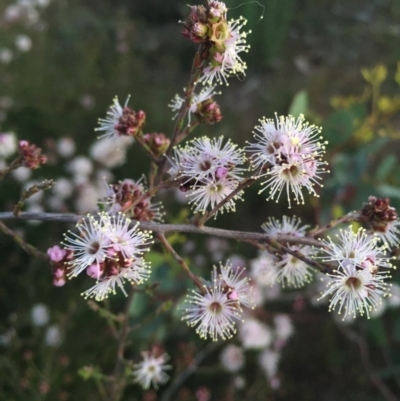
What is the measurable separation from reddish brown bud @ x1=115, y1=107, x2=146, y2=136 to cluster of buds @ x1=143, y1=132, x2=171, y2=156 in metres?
0.05

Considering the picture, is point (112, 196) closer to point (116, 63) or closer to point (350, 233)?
point (350, 233)

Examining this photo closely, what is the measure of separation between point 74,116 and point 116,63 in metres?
0.56

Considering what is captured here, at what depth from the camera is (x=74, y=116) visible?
8.32 feet

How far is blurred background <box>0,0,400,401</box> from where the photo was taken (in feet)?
6.40

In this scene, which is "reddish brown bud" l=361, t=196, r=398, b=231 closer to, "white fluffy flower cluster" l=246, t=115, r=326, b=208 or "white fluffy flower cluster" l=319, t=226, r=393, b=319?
"white fluffy flower cluster" l=319, t=226, r=393, b=319

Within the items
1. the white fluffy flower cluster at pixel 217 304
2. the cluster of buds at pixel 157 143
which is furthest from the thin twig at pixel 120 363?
the cluster of buds at pixel 157 143

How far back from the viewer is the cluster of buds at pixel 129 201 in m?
0.97

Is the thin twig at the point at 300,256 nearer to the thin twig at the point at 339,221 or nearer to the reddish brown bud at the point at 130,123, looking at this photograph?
the thin twig at the point at 339,221

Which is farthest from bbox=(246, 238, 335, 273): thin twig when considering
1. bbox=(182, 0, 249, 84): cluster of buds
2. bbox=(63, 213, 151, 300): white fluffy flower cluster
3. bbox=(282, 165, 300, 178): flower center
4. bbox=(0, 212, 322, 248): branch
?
bbox=(182, 0, 249, 84): cluster of buds

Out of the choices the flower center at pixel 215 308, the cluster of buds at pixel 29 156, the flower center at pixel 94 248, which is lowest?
the flower center at pixel 215 308

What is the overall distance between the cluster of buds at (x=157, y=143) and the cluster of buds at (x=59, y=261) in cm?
29

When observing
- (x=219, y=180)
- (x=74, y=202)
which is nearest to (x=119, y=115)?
(x=219, y=180)

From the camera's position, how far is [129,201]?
0.97 meters

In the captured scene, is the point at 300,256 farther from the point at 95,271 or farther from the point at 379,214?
the point at 95,271
